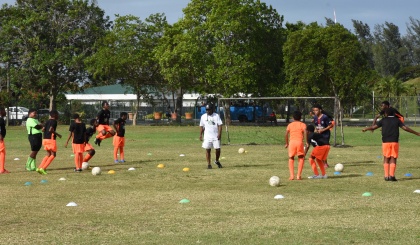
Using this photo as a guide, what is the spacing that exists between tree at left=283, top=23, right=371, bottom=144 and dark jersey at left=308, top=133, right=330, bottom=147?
4196 centimetres

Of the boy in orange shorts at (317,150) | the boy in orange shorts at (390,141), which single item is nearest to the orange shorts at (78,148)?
the boy in orange shorts at (317,150)

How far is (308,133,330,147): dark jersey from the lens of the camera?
65.0 ft

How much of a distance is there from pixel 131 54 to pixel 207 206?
2036 inches

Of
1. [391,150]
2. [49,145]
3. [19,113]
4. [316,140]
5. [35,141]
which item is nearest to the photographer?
[391,150]

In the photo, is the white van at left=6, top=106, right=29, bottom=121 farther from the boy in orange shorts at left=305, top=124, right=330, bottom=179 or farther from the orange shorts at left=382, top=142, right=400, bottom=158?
the orange shorts at left=382, top=142, right=400, bottom=158

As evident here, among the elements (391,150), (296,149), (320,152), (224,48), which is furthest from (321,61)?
(391,150)

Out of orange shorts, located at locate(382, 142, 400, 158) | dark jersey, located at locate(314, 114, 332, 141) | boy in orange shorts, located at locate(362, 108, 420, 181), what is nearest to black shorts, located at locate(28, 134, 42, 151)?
dark jersey, located at locate(314, 114, 332, 141)

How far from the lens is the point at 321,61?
6381 cm

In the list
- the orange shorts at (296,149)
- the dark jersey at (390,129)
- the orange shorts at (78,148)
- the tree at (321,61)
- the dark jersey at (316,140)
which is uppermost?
the tree at (321,61)

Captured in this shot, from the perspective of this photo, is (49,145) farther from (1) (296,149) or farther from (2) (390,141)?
(2) (390,141)

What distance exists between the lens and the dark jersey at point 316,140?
19.8 metres

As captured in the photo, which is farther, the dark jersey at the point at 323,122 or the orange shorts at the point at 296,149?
the dark jersey at the point at 323,122

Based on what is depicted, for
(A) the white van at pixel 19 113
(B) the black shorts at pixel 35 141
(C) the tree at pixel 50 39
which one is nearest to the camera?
(B) the black shorts at pixel 35 141

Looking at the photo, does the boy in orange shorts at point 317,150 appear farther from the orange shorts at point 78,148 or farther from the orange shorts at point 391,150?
the orange shorts at point 78,148
